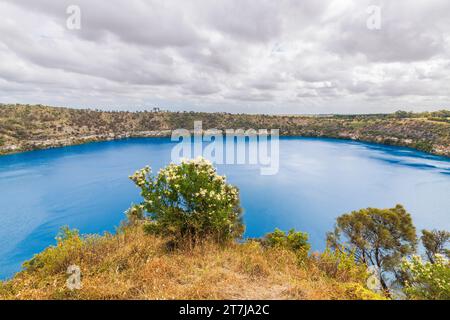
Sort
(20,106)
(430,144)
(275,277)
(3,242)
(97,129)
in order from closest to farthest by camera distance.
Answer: (275,277)
(3,242)
(430,144)
(20,106)
(97,129)

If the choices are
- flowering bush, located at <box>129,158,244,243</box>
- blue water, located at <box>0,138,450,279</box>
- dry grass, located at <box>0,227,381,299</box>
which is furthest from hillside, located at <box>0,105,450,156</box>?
dry grass, located at <box>0,227,381,299</box>

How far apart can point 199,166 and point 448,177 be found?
263ft

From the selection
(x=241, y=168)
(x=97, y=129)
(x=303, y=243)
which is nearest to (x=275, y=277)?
(x=303, y=243)

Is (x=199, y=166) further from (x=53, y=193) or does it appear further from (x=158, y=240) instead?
(x=53, y=193)

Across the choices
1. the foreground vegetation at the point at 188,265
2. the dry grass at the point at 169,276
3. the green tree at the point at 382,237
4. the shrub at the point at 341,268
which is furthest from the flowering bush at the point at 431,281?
the green tree at the point at 382,237

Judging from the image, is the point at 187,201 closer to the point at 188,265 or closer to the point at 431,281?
the point at 188,265

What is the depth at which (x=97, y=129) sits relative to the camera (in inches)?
5138

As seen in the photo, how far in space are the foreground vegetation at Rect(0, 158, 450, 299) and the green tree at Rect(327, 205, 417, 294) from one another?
11139 mm

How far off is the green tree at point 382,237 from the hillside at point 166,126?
94.3m

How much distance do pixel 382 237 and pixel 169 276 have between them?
21.0 metres

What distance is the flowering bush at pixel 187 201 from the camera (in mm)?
8133

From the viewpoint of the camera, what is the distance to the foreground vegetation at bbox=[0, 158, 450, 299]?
4.79 metres

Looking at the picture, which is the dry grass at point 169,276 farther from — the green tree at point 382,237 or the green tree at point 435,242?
the green tree at point 435,242
